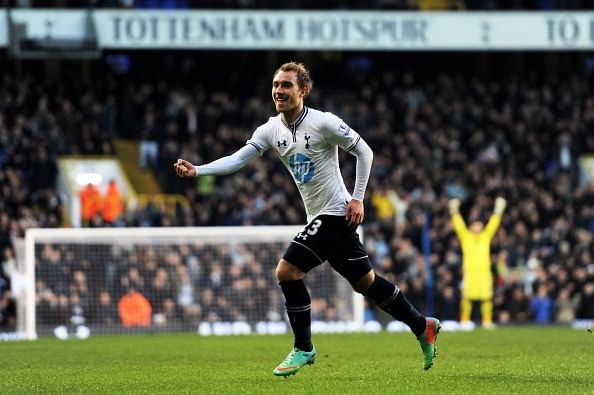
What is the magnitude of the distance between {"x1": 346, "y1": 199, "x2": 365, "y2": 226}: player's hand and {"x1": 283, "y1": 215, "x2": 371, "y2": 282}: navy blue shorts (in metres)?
0.08

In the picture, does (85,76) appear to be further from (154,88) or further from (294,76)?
(294,76)

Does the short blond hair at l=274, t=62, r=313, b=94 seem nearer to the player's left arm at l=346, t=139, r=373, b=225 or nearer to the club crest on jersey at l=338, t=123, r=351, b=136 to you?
the club crest on jersey at l=338, t=123, r=351, b=136

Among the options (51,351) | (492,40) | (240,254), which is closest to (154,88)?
(492,40)

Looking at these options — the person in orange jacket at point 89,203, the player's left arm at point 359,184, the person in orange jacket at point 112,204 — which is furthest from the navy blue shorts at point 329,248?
the person in orange jacket at point 112,204

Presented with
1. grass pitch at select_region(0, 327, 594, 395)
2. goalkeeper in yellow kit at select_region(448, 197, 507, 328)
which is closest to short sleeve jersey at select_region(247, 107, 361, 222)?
grass pitch at select_region(0, 327, 594, 395)

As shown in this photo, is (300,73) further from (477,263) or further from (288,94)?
(477,263)

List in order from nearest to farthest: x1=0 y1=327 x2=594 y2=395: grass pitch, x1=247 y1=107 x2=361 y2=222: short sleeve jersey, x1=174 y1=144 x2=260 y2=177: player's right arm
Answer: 1. x1=0 y1=327 x2=594 y2=395: grass pitch
2. x1=174 y1=144 x2=260 y2=177: player's right arm
3. x1=247 y1=107 x2=361 y2=222: short sleeve jersey

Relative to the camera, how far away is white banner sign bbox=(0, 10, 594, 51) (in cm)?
2873

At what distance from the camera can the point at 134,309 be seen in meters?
19.4

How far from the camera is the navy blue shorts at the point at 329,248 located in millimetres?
8406

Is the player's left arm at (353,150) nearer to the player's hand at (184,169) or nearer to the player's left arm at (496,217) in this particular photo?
the player's hand at (184,169)

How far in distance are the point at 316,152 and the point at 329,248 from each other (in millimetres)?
652

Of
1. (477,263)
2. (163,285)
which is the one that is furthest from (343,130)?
(477,263)

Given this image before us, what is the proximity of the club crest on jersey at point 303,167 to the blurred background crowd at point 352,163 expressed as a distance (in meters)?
11.2
